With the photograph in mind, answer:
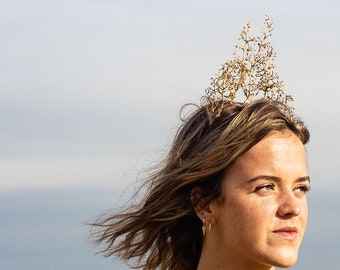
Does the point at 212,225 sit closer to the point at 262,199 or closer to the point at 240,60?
the point at 262,199

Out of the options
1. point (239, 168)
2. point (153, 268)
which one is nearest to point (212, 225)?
point (239, 168)

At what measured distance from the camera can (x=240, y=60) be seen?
10711mm

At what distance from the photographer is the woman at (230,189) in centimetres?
952

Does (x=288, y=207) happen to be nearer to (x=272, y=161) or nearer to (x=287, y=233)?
(x=287, y=233)

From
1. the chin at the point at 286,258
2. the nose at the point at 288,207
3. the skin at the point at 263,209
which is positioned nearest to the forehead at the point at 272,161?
the skin at the point at 263,209

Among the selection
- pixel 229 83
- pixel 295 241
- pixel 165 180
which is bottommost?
pixel 295 241

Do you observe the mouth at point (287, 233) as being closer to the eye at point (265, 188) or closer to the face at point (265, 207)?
the face at point (265, 207)

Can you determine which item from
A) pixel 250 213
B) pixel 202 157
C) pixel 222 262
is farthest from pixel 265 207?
pixel 202 157

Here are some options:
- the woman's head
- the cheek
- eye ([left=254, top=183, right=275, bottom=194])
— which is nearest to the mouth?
the cheek

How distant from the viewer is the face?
948cm

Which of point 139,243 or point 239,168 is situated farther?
point 139,243

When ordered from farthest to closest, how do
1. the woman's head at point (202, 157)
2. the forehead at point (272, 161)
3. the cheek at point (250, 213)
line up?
1. the woman's head at point (202, 157)
2. the forehead at point (272, 161)
3. the cheek at point (250, 213)

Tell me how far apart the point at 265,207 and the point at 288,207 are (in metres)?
0.18

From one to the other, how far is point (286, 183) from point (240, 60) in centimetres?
151
